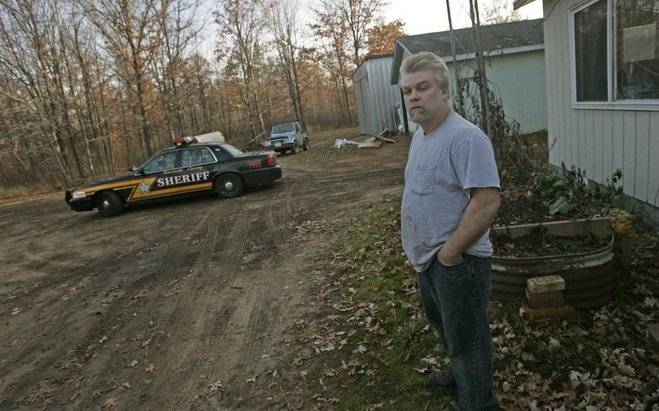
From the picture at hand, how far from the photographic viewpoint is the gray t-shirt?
1998mm

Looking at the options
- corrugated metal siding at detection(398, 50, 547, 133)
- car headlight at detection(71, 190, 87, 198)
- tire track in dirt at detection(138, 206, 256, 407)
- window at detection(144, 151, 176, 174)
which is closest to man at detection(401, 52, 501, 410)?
tire track in dirt at detection(138, 206, 256, 407)

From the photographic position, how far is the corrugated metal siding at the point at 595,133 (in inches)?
186

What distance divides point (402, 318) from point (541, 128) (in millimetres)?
13072

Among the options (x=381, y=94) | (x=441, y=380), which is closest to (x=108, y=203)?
(x=441, y=380)

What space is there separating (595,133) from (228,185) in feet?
28.6

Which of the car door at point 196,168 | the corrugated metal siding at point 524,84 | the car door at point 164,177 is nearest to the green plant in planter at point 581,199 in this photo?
the car door at point 196,168

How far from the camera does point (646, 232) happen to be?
4.77 meters

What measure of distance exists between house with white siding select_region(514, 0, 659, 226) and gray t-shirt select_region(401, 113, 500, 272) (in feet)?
11.9

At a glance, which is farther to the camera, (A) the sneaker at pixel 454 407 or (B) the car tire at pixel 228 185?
(B) the car tire at pixel 228 185

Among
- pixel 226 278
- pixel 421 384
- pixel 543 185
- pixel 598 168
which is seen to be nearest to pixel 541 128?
pixel 598 168

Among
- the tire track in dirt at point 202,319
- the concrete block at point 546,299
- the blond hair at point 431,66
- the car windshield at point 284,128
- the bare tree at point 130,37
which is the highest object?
the bare tree at point 130,37

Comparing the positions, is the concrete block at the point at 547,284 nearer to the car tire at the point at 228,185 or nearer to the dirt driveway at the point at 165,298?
the dirt driveway at the point at 165,298

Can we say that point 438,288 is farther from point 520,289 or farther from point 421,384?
point 520,289

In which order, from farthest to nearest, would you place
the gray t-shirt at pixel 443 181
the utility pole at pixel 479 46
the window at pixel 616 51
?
the utility pole at pixel 479 46, the window at pixel 616 51, the gray t-shirt at pixel 443 181
